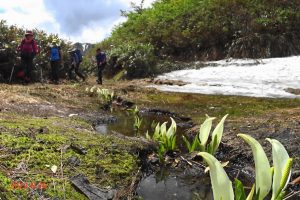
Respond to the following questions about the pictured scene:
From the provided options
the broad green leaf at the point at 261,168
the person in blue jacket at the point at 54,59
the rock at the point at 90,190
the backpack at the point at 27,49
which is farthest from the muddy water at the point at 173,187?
the person in blue jacket at the point at 54,59

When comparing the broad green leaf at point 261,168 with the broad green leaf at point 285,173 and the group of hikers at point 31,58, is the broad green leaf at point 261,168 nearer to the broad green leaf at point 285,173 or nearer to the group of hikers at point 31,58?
the broad green leaf at point 285,173

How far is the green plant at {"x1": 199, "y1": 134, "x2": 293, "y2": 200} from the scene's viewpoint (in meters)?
1.95

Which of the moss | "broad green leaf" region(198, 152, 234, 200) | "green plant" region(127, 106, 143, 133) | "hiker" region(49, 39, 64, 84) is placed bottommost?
"green plant" region(127, 106, 143, 133)

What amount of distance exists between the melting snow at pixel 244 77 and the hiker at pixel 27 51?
399 centimetres

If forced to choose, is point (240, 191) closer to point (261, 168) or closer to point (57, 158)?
point (261, 168)

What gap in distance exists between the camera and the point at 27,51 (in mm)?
12508

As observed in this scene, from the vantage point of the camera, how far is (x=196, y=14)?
21.3 m

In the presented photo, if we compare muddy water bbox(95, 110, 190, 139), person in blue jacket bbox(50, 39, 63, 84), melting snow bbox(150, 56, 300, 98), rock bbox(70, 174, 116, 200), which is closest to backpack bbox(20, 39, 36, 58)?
person in blue jacket bbox(50, 39, 63, 84)

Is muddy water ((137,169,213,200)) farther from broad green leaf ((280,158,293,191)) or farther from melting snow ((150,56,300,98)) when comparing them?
melting snow ((150,56,300,98))

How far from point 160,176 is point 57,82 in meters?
11.2

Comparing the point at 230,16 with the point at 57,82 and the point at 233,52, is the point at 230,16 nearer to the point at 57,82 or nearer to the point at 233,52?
the point at 233,52

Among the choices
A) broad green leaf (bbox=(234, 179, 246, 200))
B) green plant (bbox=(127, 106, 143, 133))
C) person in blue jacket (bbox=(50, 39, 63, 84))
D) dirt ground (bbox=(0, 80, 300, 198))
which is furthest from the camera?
person in blue jacket (bbox=(50, 39, 63, 84))

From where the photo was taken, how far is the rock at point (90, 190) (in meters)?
3.01

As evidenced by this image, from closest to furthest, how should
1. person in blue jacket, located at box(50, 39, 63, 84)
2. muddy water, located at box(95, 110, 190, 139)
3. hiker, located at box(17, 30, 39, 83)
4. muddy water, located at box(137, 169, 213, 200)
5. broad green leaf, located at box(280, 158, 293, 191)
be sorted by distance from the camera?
broad green leaf, located at box(280, 158, 293, 191), muddy water, located at box(137, 169, 213, 200), muddy water, located at box(95, 110, 190, 139), hiker, located at box(17, 30, 39, 83), person in blue jacket, located at box(50, 39, 63, 84)
